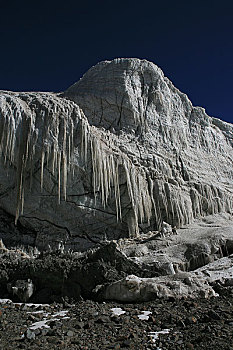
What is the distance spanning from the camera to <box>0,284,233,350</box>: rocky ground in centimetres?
437

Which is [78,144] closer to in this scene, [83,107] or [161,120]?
[83,107]

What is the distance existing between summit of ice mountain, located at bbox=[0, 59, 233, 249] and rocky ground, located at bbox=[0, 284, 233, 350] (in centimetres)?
798

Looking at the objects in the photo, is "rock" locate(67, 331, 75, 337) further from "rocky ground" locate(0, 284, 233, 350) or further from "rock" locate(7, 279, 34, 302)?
"rock" locate(7, 279, 34, 302)

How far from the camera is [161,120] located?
19.5 metres

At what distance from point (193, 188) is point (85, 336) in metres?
14.0

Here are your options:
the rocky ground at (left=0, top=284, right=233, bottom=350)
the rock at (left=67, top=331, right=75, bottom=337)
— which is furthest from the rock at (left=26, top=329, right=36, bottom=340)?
the rock at (left=67, top=331, right=75, bottom=337)

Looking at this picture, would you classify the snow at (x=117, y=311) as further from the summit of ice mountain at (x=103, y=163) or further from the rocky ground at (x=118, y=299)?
the summit of ice mountain at (x=103, y=163)

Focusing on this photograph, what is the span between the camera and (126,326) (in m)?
Result: 5.16

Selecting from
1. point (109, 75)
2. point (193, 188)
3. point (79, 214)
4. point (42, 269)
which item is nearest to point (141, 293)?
point (42, 269)

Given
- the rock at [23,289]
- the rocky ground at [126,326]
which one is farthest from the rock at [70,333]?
the rock at [23,289]

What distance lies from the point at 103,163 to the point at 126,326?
10.8m

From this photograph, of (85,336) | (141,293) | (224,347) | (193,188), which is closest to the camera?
(224,347)

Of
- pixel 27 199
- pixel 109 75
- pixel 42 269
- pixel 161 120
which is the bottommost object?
pixel 42 269

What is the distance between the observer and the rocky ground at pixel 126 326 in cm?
437
